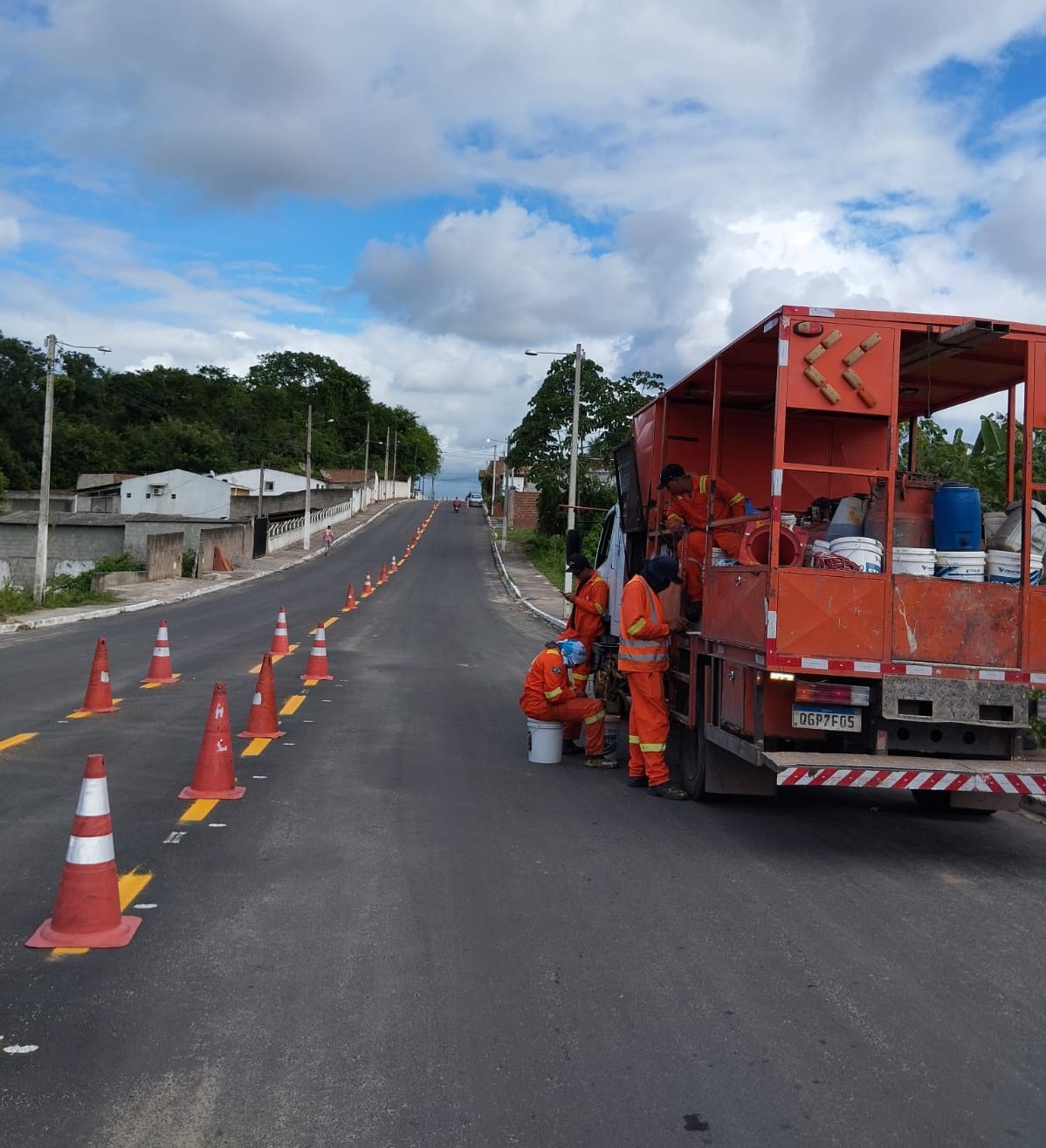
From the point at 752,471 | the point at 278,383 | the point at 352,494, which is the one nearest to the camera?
the point at 752,471

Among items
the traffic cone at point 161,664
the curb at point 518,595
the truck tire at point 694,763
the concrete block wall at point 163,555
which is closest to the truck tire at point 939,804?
the truck tire at point 694,763

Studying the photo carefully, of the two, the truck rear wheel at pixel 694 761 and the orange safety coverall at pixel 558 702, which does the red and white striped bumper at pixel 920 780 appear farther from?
the orange safety coverall at pixel 558 702

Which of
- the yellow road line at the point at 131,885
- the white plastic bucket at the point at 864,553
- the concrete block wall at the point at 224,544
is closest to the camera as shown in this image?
the yellow road line at the point at 131,885

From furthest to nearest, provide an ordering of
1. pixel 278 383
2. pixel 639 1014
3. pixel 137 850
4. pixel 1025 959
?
1. pixel 278 383
2. pixel 137 850
3. pixel 1025 959
4. pixel 639 1014

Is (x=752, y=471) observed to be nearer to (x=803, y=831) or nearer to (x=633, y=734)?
(x=633, y=734)

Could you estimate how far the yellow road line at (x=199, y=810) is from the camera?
7.30 m

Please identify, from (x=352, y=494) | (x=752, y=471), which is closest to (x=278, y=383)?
(x=352, y=494)

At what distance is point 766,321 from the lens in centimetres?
712

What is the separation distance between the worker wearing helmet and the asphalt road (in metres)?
1.52

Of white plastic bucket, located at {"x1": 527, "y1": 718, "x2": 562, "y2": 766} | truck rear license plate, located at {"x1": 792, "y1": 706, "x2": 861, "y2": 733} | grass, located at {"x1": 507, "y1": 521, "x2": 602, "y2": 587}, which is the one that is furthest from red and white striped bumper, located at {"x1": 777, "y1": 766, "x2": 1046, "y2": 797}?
grass, located at {"x1": 507, "y1": 521, "x2": 602, "y2": 587}

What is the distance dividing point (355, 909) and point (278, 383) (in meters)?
135

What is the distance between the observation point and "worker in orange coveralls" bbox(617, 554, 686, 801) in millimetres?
8633

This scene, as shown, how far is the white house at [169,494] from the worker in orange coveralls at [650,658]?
65364mm

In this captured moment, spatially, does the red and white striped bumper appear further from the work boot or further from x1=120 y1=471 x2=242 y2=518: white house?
x1=120 y1=471 x2=242 y2=518: white house
